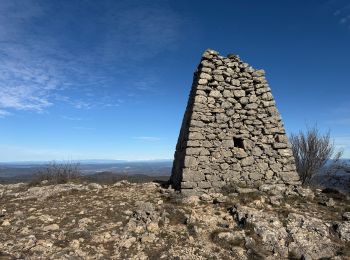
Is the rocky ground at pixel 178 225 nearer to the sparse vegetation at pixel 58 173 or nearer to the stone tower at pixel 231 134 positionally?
the stone tower at pixel 231 134

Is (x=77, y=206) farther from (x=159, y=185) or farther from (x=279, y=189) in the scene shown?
(x=279, y=189)

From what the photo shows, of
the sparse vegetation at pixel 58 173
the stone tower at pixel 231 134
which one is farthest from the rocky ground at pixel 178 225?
the sparse vegetation at pixel 58 173

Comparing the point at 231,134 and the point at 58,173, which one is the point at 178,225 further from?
the point at 58,173

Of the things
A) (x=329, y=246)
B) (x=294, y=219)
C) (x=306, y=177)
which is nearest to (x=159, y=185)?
(x=294, y=219)

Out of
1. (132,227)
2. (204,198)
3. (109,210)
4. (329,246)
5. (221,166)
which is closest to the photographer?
(329,246)

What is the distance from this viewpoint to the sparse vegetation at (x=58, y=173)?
14.8m

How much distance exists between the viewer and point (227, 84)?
481 inches

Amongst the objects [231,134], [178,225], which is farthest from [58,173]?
[178,225]

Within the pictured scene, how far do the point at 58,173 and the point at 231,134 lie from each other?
9.06m

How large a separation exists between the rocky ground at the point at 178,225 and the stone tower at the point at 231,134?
2.16 feet

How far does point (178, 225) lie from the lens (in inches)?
350

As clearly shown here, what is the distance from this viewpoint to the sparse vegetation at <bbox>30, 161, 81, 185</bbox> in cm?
1477

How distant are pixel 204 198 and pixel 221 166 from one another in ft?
4.63

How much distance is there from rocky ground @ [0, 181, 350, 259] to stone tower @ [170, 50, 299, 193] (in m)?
0.66
